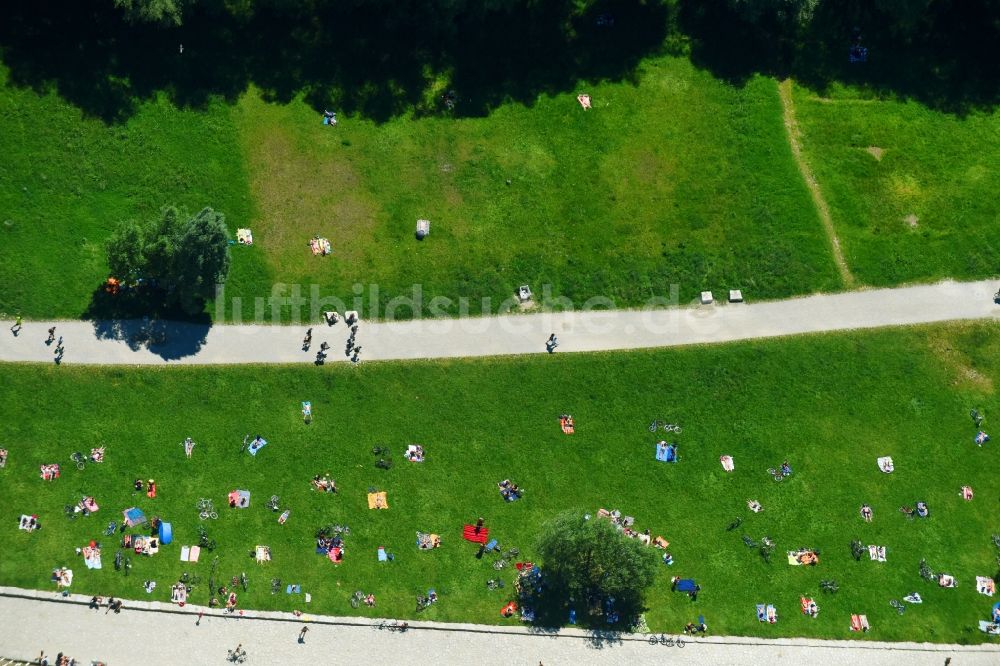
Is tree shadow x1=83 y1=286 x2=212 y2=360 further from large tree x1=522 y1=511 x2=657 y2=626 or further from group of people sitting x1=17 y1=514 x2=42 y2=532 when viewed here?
large tree x1=522 y1=511 x2=657 y2=626

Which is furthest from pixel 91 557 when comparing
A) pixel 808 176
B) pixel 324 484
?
pixel 808 176

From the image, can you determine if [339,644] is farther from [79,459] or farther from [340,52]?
[340,52]

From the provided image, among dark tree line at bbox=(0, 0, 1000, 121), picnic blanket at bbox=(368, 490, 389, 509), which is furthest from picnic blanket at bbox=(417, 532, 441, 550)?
dark tree line at bbox=(0, 0, 1000, 121)

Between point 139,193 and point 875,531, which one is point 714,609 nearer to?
point 875,531

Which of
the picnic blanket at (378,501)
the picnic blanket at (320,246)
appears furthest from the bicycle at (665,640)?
the picnic blanket at (320,246)

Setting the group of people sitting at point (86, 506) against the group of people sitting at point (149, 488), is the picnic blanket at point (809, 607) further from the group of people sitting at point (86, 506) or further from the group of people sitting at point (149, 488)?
the group of people sitting at point (86, 506)

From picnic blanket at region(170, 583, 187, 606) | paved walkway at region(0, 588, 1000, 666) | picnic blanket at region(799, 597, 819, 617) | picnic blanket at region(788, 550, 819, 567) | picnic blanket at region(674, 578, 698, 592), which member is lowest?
paved walkway at region(0, 588, 1000, 666)
